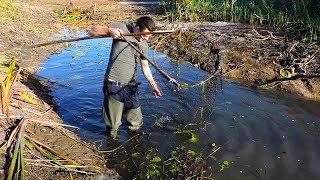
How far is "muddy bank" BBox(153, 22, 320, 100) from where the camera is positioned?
7.55 meters

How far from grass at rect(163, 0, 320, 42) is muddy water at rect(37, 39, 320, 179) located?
284 cm

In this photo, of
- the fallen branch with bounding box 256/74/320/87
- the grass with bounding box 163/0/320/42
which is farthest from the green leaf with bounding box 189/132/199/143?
the grass with bounding box 163/0/320/42

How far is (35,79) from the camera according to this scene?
298 inches

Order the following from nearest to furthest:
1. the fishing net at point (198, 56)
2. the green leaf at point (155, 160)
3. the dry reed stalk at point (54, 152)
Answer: the dry reed stalk at point (54, 152)
the green leaf at point (155, 160)
the fishing net at point (198, 56)

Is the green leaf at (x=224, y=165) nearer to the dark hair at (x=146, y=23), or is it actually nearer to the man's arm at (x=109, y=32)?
the dark hair at (x=146, y=23)

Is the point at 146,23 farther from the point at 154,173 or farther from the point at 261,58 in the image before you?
the point at 261,58

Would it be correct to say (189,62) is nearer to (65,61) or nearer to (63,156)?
(65,61)

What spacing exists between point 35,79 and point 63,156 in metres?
3.49

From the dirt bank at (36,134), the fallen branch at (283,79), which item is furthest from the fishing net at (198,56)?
the dirt bank at (36,134)

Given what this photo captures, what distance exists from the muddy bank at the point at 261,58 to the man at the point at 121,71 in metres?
1.56

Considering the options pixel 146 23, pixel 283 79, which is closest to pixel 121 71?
pixel 146 23

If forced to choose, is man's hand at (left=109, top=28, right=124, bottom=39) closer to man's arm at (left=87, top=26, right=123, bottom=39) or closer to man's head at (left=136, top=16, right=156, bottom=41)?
man's arm at (left=87, top=26, right=123, bottom=39)

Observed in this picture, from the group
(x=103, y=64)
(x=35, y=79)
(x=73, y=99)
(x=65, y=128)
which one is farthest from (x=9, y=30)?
(x=65, y=128)

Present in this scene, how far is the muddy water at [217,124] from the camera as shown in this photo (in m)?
4.95
